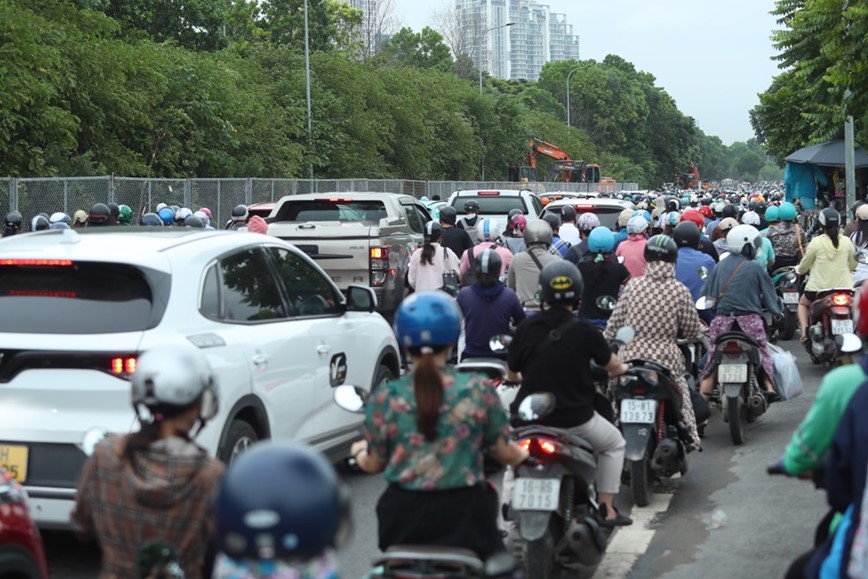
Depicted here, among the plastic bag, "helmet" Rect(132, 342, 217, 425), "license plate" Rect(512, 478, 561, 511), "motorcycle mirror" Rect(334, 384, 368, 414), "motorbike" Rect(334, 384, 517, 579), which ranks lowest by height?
the plastic bag

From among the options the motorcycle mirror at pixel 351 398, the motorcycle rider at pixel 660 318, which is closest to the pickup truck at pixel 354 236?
the motorcycle rider at pixel 660 318

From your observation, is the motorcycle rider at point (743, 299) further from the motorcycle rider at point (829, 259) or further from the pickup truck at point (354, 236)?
the pickup truck at point (354, 236)

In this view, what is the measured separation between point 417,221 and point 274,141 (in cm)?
2427

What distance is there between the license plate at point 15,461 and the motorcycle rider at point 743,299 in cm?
592

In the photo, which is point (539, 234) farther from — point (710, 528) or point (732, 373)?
point (710, 528)

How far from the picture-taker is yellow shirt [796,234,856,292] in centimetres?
1387

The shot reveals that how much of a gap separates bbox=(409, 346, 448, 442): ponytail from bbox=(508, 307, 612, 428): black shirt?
2120 millimetres

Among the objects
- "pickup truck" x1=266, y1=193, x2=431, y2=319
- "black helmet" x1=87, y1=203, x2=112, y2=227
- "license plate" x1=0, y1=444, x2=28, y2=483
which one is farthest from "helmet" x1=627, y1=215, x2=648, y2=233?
"license plate" x1=0, y1=444, x2=28, y2=483

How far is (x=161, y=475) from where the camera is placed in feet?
13.3

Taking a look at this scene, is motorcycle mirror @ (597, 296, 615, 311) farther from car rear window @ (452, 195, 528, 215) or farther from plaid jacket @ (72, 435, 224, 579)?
car rear window @ (452, 195, 528, 215)

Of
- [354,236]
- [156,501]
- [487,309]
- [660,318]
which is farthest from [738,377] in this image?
[156,501]

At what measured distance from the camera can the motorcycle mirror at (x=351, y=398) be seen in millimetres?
5164

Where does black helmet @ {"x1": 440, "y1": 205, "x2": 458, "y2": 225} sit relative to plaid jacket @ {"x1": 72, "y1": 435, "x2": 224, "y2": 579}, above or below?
above

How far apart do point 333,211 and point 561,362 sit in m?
11.6
